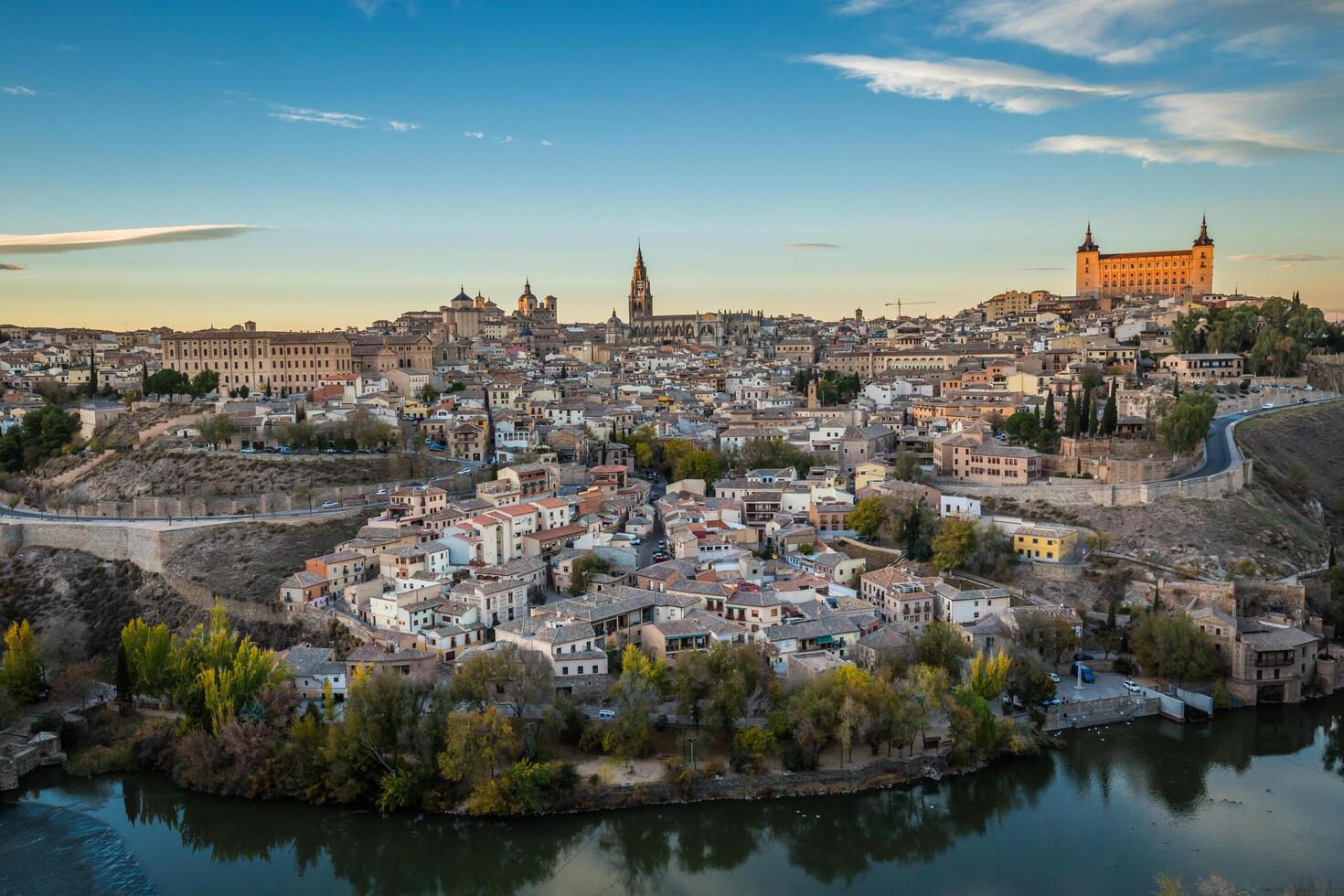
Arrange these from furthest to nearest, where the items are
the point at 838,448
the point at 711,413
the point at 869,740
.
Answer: the point at 711,413
the point at 838,448
the point at 869,740

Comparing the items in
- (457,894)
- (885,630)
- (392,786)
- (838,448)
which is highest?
(838,448)

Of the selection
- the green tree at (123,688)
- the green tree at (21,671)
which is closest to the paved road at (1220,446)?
the green tree at (123,688)

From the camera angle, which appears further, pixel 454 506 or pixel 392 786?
pixel 454 506

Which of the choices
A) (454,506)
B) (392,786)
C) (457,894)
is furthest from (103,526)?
(457,894)

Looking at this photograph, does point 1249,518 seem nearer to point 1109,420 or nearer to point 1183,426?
point 1183,426

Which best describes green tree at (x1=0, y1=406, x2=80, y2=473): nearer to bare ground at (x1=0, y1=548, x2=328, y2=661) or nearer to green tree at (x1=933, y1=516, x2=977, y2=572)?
bare ground at (x1=0, y1=548, x2=328, y2=661)

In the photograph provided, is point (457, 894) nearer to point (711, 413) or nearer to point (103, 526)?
point (103, 526)

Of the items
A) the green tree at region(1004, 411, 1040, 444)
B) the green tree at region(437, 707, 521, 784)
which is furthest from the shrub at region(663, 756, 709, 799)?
the green tree at region(1004, 411, 1040, 444)
